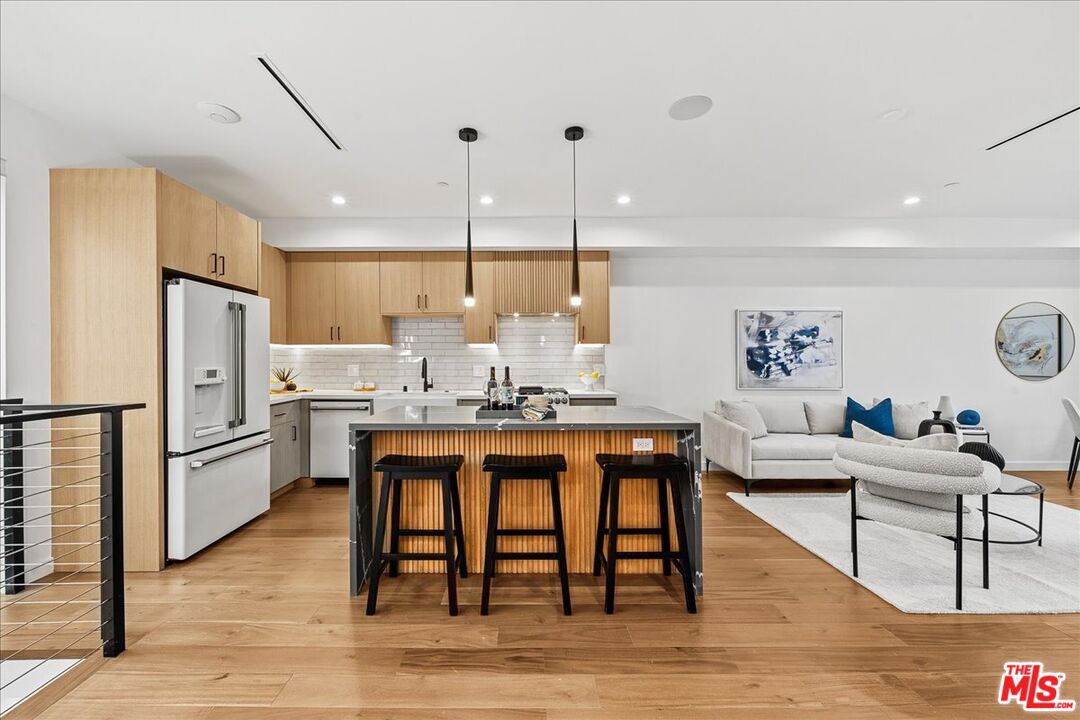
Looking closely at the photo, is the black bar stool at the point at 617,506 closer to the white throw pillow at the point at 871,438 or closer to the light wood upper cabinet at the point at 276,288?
the white throw pillow at the point at 871,438

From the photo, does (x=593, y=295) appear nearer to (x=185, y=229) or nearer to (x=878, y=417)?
(x=878, y=417)

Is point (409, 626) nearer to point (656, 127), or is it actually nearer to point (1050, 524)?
point (656, 127)

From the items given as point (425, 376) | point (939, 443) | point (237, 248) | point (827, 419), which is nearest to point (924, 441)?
point (939, 443)

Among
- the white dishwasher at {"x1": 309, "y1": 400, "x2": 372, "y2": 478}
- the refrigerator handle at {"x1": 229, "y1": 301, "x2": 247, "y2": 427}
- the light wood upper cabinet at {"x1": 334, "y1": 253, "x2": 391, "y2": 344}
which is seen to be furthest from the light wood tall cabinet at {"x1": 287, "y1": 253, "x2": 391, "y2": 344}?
the refrigerator handle at {"x1": 229, "y1": 301, "x2": 247, "y2": 427}

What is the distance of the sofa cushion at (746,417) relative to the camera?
482 cm

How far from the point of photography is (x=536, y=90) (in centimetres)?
263

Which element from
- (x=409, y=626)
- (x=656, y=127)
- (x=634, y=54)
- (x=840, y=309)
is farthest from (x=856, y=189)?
(x=409, y=626)

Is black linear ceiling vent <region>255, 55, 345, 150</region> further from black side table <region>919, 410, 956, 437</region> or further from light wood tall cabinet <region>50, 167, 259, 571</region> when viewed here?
black side table <region>919, 410, 956, 437</region>

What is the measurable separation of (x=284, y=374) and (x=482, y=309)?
2.33 metres

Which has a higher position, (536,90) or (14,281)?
(536,90)

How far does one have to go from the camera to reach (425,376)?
17.3ft

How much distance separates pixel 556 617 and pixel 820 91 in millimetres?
3088

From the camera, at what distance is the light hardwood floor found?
5.77 feet

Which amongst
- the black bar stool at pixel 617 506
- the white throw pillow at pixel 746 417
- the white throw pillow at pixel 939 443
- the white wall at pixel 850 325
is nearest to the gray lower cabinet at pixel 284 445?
the black bar stool at pixel 617 506
